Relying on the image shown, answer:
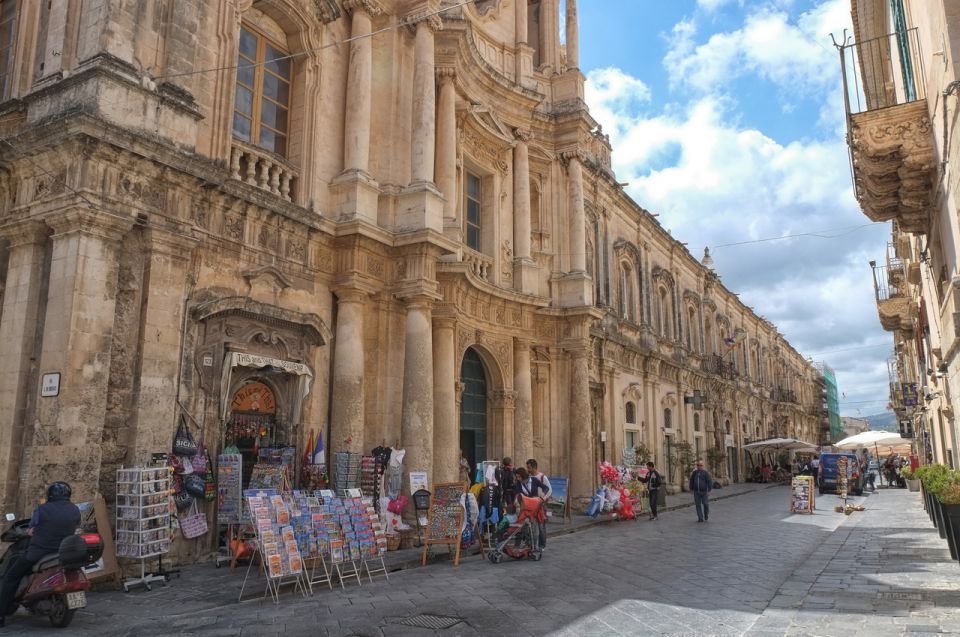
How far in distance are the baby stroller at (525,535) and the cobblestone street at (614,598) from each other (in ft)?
0.62

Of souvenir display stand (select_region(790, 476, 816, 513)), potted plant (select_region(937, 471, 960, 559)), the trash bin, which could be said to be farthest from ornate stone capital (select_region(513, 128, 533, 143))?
potted plant (select_region(937, 471, 960, 559))

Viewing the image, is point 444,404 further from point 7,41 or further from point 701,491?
point 7,41

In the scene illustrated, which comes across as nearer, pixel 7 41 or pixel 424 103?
pixel 7 41

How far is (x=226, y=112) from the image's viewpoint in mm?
10898

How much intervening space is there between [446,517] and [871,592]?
542cm

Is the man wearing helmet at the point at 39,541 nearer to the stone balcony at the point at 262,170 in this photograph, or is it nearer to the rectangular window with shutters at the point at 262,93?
the stone balcony at the point at 262,170

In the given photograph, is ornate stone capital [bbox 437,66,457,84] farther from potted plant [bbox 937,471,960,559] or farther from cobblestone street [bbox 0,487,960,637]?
potted plant [bbox 937,471,960,559]

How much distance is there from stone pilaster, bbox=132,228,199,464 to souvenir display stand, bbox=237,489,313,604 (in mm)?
1667

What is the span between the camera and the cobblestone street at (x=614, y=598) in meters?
6.48

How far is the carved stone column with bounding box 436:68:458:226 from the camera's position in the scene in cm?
1526

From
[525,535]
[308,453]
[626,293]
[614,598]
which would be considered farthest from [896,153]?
[626,293]

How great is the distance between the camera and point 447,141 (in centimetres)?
1541

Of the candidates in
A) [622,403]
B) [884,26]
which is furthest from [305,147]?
[622,403]

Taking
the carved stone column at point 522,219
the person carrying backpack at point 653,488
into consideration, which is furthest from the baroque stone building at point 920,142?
the carved stone column at point 522,219
